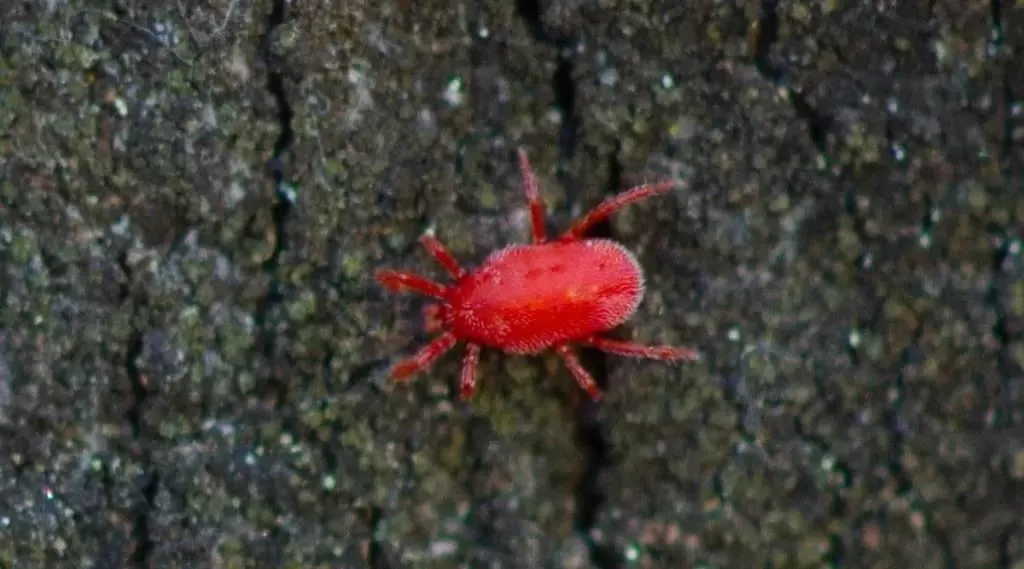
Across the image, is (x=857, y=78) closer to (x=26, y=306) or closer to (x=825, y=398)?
(x=825, y=398)

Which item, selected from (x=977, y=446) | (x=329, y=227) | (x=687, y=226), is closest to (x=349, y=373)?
(x=329, y=227)

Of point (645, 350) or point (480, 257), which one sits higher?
point (480, 257)

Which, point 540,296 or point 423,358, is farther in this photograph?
point 540,296

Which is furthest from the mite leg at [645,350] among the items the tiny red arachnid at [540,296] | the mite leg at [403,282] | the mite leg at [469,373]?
the mite leg at [403,282]

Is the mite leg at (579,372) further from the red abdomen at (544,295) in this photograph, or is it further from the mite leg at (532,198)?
the mite leg at (532,198)

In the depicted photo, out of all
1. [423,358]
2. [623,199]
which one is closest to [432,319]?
[423,358]

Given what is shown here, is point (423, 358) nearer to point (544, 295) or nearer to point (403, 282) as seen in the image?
point (403, 282)

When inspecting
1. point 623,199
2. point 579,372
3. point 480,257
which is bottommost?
point 579,372
